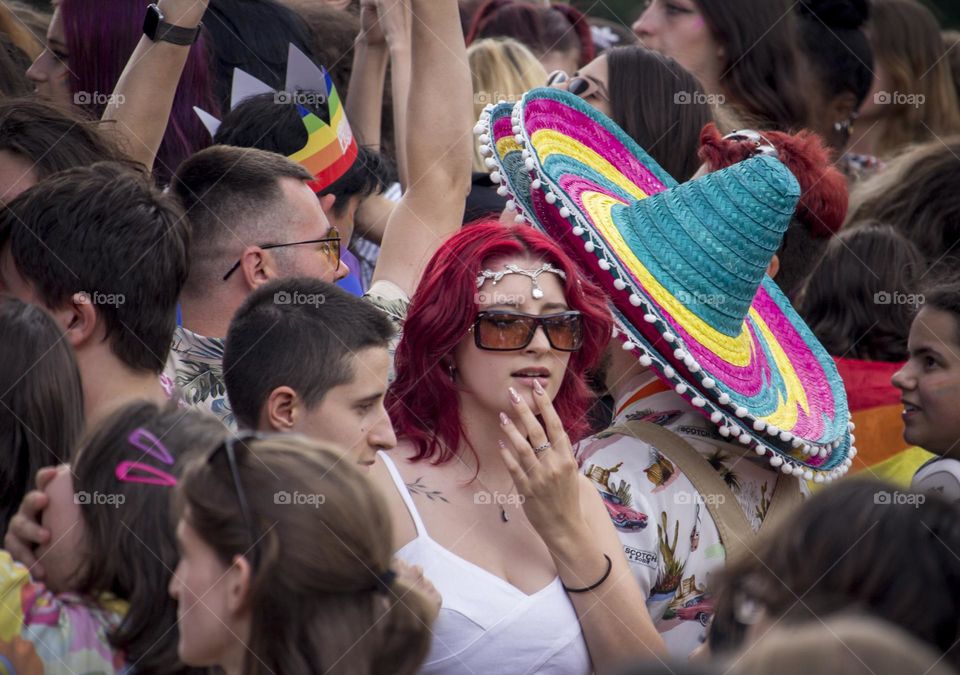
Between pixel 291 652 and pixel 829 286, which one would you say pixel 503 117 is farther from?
pixel 291 652

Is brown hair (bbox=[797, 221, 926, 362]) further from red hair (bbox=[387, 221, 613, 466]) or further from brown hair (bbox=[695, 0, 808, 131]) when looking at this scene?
red hair (bbox=[387, 221, 613, 466])

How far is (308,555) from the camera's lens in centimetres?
192

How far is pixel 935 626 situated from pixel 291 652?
907mm

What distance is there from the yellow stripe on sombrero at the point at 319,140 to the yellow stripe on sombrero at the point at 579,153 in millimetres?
776

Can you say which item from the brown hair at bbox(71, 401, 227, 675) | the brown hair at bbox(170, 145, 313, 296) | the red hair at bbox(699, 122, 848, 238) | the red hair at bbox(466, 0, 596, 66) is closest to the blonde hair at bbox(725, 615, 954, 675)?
the brown hair at bbox(71, 401, 227, 675)

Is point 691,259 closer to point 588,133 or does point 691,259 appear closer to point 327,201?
point 588,133

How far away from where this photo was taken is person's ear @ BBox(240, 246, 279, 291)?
3152 mm

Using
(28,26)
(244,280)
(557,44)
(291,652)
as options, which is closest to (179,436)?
(291,652)

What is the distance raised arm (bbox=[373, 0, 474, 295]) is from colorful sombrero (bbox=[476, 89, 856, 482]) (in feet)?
0.67

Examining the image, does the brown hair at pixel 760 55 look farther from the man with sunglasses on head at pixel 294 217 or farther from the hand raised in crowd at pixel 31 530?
the hand raised in crowd at pixel 31 530

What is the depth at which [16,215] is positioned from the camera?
2.81 meters

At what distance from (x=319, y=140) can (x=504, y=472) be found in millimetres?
1344

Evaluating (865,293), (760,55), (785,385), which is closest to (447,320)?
(785,385)

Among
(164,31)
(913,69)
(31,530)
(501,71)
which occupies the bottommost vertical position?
(913,69)
